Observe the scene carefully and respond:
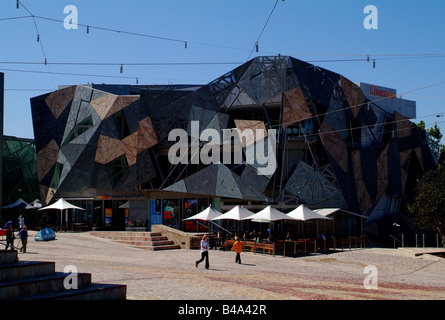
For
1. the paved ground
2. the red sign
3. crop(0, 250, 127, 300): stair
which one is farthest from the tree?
the red sign

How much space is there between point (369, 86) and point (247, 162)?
41020 millimetres

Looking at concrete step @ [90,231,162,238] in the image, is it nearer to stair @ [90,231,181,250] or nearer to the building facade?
stair @ [90,231,181,250]

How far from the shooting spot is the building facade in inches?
1487

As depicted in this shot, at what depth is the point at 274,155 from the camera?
37125 millimetres

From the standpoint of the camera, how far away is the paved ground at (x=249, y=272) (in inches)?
547

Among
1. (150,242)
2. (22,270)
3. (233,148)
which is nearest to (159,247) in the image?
(150,242)

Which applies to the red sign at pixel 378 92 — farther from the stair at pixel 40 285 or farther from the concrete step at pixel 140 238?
the stair at pixel 40 285

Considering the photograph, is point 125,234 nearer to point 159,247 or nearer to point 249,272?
point 159,247

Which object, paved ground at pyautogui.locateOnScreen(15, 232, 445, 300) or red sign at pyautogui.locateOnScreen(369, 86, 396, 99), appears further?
red sign at pyautogui.locateOnScreen(369, 86, 396, 99)

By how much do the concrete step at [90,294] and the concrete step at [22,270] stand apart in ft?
2.63

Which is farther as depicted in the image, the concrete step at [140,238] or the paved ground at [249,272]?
the concrete step at [140,238]

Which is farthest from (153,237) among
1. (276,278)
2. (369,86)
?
(369,86)

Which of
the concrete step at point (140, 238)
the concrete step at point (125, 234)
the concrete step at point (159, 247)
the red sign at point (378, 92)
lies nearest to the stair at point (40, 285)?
the concrete step at point (159, 247)

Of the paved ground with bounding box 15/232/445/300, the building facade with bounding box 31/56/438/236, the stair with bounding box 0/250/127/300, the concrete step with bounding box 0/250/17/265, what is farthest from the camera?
the building facade with bounding box 31/56/438/236
